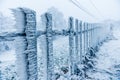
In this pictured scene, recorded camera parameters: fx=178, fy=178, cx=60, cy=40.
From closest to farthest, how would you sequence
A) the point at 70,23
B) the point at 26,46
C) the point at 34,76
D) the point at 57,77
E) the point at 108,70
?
the point at 26,46 < the point at 34,76 < the point at 57,77 < the point at 70,23 < the point at 108,70

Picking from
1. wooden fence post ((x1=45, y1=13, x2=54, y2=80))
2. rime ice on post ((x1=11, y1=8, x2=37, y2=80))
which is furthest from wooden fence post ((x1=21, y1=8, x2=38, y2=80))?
wooden fence post ((x1=45, y1=13, x2=54, y2=80))

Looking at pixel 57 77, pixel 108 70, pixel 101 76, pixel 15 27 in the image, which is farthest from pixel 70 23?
pixel 15 27

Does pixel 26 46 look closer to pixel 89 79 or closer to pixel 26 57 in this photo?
pixel 26 57

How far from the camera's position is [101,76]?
7.23m

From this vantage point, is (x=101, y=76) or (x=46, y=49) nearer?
(x=46, y=49)

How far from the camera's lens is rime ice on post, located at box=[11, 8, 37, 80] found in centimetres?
285

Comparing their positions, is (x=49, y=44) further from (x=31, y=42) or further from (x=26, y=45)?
(x=26, y=45)

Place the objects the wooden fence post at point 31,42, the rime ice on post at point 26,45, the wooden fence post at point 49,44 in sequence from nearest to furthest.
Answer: the rime ice on post at point 26,45 → the wooden fence post at point 31,42 → the wooden fence post at point 49,44

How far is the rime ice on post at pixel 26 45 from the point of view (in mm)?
2852

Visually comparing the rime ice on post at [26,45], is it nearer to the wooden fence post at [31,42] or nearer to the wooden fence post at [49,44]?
the wooden fence post at [31,42]

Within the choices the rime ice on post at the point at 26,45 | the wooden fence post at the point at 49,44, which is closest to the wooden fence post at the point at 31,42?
the rime ice on post at the point at 26,45

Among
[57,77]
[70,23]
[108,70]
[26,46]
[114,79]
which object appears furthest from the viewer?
[108,70]

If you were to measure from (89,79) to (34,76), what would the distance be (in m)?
3.92

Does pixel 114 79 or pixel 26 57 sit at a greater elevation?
pixel 26 57
